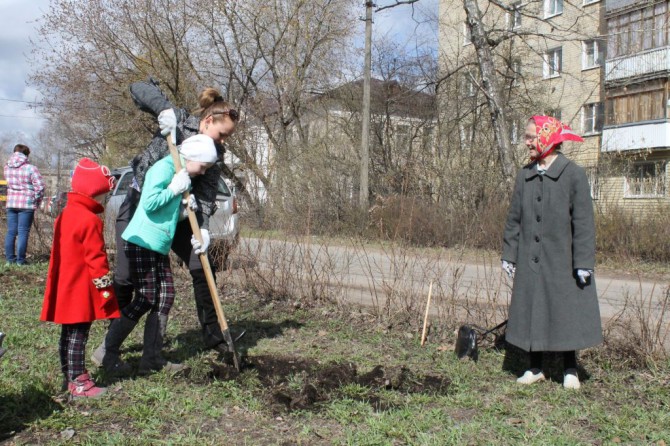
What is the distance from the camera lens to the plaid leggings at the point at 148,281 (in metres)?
3.78

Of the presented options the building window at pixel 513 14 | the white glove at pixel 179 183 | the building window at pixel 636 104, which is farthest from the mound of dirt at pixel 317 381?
the building window at pixel 636 104

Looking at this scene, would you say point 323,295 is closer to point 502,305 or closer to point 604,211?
point 502,305

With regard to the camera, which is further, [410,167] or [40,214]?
[410,167]

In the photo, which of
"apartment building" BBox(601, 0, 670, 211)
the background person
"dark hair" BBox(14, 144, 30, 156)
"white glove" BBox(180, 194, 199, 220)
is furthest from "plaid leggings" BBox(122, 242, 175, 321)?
"apartment building" BBox(601, 0, 670, 211)

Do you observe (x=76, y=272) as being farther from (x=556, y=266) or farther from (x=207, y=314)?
(x=556, y=266)

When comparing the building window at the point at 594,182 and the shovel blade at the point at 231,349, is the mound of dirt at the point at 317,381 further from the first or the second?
the building window at the point at 594,182

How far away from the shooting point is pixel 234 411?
333cm

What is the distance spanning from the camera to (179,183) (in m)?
3.66

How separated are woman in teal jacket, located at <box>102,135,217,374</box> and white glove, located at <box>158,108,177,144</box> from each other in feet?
0.38

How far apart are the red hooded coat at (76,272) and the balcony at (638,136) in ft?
72.2

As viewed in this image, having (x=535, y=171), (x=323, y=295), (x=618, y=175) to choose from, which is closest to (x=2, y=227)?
(x=323, y=295)

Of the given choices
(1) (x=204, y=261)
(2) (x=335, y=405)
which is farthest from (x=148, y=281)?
(2) (x=335, y=405)

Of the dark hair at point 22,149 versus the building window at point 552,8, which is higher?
the building window at point 552,8

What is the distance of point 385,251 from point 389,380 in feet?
7.20
